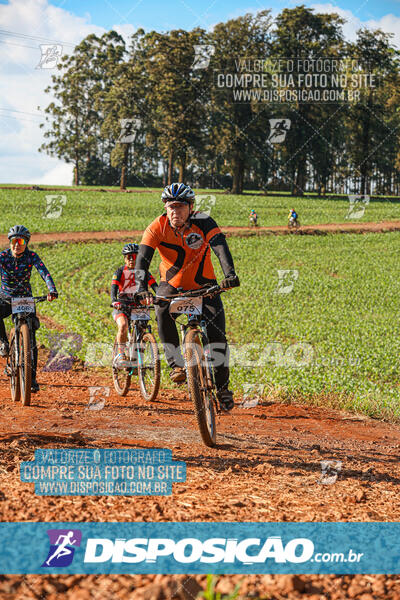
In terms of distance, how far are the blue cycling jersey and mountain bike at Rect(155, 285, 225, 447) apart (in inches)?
117

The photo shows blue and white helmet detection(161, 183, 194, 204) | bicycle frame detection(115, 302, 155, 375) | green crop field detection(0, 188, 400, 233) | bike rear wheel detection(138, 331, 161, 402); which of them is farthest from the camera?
green crop field detection(0, 188, 400, 233)

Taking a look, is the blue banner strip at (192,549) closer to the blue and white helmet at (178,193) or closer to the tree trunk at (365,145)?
the blue and white helmet at (178,193)

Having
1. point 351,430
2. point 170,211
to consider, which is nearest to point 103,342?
point 351,430

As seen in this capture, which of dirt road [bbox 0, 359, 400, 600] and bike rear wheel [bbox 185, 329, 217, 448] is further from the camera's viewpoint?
bike rear wheel [bbox 185, 329, 217, 448]

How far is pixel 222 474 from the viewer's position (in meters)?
4.59

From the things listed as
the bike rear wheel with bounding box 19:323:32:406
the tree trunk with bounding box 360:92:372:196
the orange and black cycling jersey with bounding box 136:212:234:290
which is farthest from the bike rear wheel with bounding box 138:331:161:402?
the tree trunk with bounding box 360:92:372:196

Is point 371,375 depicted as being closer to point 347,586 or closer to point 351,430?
point 351,430

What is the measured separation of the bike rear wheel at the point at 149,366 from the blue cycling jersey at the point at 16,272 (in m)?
1.58

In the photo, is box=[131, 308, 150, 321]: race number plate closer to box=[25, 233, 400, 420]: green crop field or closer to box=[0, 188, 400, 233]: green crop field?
box=[25, 233, 400, 420]: green crop field

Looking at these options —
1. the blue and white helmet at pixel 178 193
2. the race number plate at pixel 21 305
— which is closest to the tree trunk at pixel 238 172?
the race number plate at pixel 21 305

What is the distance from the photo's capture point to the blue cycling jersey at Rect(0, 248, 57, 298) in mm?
7707

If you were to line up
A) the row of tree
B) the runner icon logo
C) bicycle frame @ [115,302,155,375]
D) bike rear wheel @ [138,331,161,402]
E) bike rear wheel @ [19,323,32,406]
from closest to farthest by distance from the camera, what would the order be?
1. the runner icon logo
2. bike rear wheel @ [19,323,32,406]
3. bike rear wheel @ [138,331,161,402]
4. bicycle frame @ [115,302,155,375]
5. the row of tree

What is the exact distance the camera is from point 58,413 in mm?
7230

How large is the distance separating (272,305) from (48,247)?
1712cm
